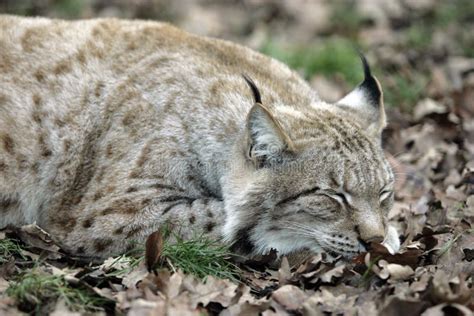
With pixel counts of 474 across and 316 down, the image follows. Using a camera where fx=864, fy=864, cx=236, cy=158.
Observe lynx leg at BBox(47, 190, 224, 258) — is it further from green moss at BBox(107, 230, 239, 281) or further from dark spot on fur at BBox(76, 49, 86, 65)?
dark spot on fur at BBox(76, 49, 86, 65)

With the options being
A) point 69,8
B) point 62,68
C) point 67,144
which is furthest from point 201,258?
point 69,8

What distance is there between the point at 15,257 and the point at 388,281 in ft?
7.88

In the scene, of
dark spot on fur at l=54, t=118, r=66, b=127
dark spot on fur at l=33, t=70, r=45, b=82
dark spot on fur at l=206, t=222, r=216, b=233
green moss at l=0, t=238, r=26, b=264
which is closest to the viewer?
green moss at l=0, t=238, r=26, b=264

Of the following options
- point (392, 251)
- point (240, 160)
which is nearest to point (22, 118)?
point (240, 160)

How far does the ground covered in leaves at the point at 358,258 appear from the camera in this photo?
15.5ft

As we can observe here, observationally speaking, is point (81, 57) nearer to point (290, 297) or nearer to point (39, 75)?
point (39, 75)

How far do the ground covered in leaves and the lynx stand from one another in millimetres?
239

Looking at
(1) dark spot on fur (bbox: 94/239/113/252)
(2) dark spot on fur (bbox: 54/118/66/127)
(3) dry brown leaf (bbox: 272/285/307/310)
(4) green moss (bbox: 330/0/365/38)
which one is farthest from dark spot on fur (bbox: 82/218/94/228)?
(4) green moss (bbox: 330/0/365/38)

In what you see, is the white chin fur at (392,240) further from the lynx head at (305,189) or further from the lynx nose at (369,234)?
the lynx nose at (369,234)

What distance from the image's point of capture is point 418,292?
4730mm

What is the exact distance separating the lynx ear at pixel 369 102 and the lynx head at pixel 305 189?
0.37m

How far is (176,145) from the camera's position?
5926mm

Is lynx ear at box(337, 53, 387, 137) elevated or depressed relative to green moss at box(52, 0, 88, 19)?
elevated

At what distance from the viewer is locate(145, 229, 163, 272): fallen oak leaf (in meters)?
5.25
